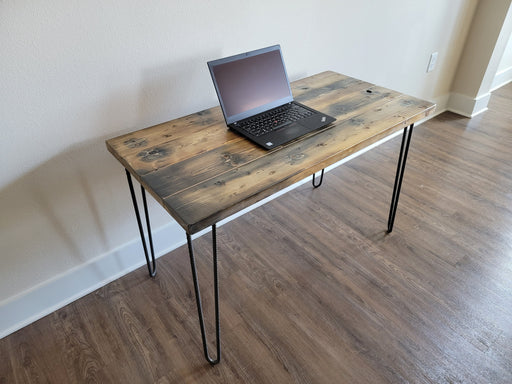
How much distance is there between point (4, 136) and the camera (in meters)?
1.09

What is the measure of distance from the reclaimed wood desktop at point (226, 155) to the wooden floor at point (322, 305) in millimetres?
178

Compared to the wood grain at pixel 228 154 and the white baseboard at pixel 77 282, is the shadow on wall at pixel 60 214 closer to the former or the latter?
the white baseboard at pixel 77 282

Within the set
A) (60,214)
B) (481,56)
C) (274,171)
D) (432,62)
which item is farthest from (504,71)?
(60,214)

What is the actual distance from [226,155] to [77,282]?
2.78 feet

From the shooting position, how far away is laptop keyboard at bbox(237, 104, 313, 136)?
4.03ft

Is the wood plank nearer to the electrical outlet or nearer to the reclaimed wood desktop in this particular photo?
the reclaimed wood desktop

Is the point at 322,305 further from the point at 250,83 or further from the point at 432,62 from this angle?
the point at 432,62

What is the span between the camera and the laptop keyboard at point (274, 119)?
1.23 metres

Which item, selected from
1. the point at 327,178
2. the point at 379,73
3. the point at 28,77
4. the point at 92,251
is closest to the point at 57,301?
the point at 92,251

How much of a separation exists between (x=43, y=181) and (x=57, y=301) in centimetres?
52

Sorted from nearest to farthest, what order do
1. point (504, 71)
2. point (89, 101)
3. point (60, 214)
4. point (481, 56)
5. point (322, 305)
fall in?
1. point (89, 101)
2. point (60, 214)
3. point (322, 305)
4. point (481, 56)
5. point (504, 71)

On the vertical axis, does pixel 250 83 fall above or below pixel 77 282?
above

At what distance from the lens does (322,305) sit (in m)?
1.44

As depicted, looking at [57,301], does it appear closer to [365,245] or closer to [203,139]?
[203,139]
